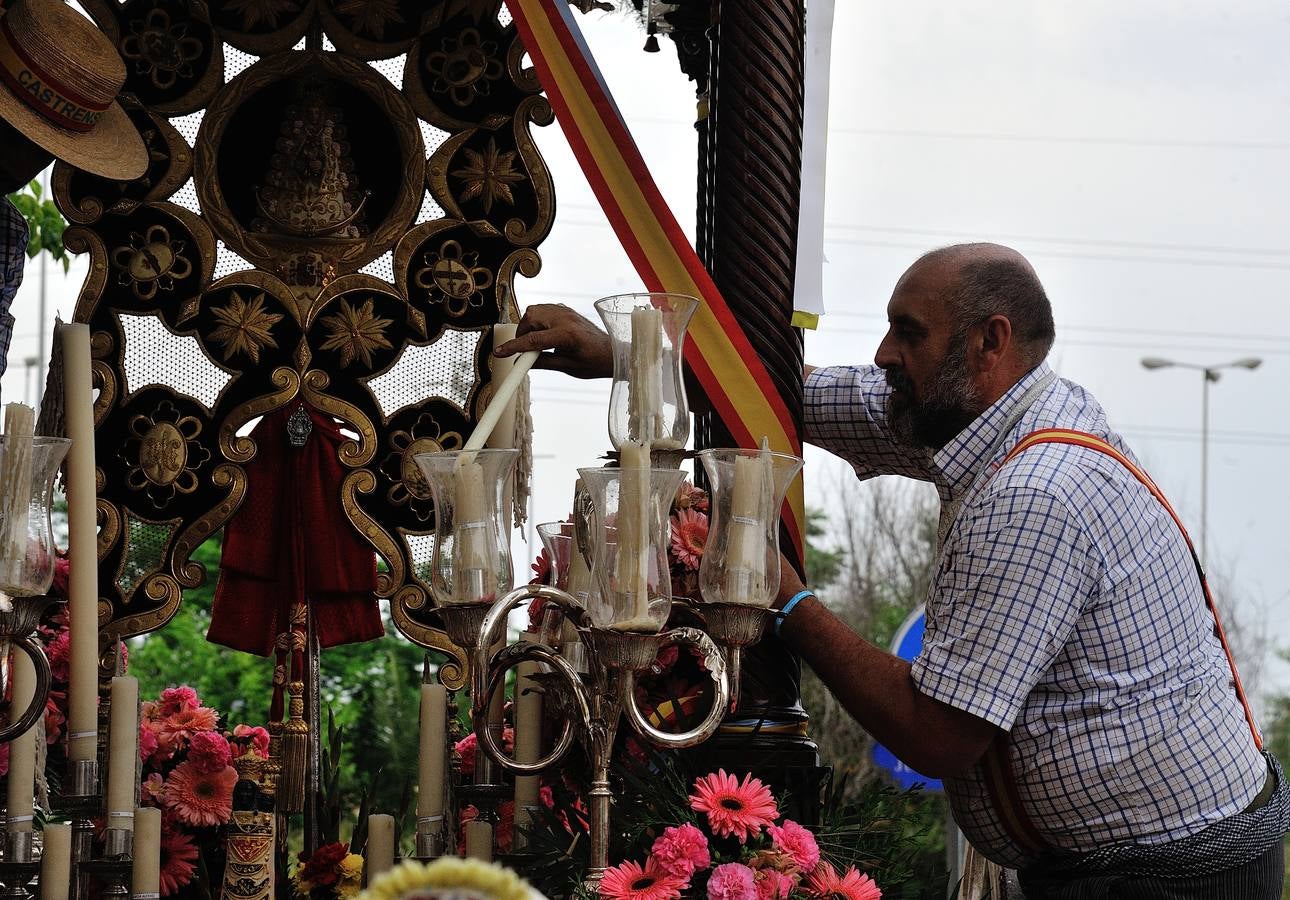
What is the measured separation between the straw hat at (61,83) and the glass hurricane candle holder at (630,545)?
4.75 ft

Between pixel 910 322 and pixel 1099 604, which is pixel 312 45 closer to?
pixel 910 322

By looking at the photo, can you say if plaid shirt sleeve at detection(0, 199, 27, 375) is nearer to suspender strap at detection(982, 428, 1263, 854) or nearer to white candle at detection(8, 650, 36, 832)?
white candle at detection(8, 650, 36, 832)

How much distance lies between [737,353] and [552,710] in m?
0.73

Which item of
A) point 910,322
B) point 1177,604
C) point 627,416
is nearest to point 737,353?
point 910,322

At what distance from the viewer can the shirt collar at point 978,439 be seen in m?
2.99

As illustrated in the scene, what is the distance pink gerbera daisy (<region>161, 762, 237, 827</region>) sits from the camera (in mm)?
3287

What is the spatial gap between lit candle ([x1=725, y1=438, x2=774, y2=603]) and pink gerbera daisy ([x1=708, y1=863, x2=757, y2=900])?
1.29 feet

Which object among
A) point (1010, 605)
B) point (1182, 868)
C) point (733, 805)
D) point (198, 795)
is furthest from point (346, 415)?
point (1182, 868)

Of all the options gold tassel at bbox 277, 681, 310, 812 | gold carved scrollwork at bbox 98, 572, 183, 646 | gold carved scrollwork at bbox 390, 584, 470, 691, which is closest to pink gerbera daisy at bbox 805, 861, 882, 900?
gold carved scrollwork at bbox 390, 584, 470, 691

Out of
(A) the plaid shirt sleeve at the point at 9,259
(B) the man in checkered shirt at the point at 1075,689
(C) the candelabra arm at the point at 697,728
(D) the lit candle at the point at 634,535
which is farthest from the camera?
(A) the plaid shirt sleeve at the point at 9,259

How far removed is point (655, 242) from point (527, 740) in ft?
3.09

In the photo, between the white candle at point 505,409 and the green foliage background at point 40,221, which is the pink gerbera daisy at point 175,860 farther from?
the green foliage background at point 40,221

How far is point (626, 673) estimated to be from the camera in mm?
2357

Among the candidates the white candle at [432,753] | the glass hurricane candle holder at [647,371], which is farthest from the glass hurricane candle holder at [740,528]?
the white candle at [432,753]
